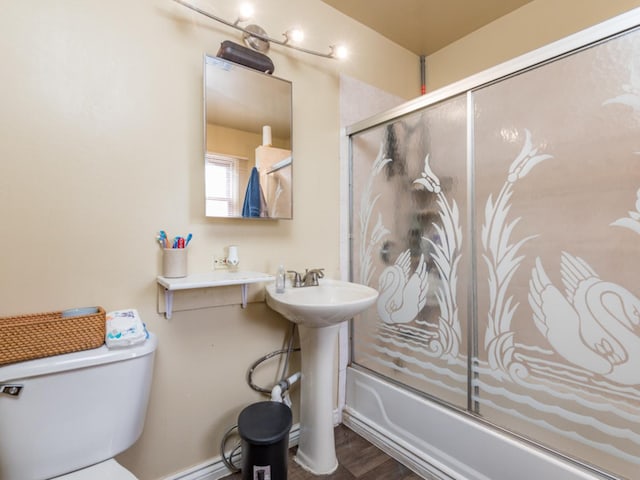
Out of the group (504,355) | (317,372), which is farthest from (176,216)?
(504,355)

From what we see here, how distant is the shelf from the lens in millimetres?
1152

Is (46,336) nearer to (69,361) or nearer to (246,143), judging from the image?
(69,361)

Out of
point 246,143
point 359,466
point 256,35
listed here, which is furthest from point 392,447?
point 256,35

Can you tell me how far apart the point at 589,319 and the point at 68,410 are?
1.64m

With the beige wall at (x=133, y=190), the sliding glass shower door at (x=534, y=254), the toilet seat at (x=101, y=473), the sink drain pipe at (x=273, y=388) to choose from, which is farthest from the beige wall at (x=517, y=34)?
the toilet seat at (x=101, y=473)

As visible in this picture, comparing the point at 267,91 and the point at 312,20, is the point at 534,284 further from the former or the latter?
the point at 312,20

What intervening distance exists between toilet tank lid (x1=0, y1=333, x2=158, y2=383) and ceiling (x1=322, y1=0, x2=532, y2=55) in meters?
1.98

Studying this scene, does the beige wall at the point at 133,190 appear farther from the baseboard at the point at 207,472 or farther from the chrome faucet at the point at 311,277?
the chrome faucet at the point at 311,277

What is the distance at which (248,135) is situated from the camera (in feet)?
4.83

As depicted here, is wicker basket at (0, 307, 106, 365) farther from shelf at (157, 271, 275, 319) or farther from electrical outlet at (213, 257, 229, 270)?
electrical outlet at (213, 257, 229, 270)

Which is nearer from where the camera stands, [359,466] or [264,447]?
[264,447]

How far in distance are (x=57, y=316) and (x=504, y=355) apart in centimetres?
164

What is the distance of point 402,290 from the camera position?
1636 mm

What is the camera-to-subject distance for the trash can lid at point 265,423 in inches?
46.3
